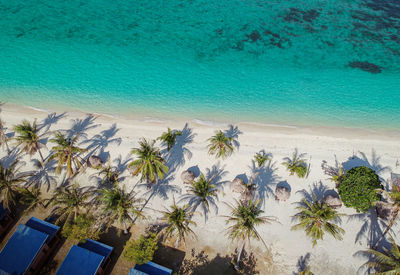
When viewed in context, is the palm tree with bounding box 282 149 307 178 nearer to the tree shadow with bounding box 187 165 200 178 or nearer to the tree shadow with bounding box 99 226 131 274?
the tree shadow with bounding box 187 165 200 178

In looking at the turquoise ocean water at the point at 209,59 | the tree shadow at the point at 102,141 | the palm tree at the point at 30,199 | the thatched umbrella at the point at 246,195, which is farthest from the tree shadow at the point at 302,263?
the palm tree at the point at 30,199

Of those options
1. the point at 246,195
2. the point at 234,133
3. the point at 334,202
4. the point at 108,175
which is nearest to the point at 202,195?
the point at 246,195

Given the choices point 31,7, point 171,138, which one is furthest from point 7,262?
point 31,7

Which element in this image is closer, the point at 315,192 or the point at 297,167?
the point at 315,192

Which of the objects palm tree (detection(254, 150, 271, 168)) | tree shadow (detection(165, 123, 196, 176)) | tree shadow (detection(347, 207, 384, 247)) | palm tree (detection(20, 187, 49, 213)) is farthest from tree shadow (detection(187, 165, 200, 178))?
tree shadow (detection(347, 207, 384, 247))

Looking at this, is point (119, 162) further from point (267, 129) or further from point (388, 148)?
point (388, 148)

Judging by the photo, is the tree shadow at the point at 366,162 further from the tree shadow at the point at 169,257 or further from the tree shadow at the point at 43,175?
the tree shadow at the point at 43,175

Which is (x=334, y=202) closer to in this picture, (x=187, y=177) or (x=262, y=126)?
(x=262, y=126)
